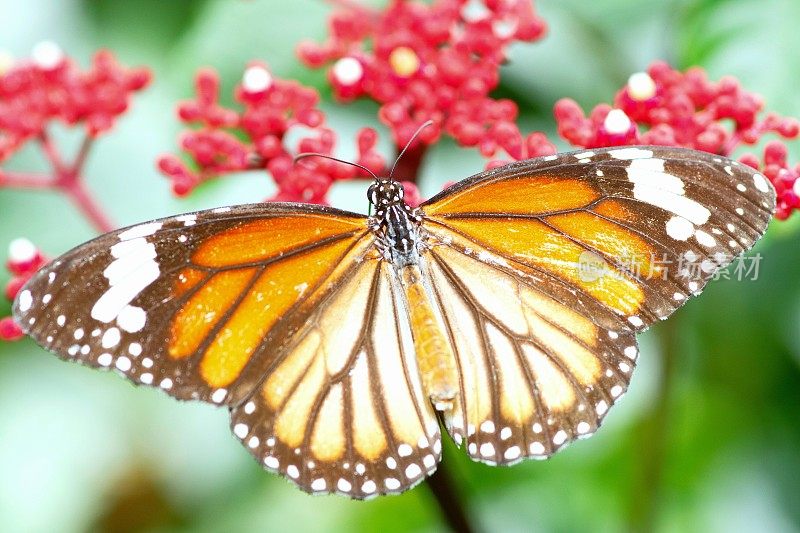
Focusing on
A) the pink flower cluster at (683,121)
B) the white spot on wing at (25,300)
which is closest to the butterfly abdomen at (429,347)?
the pink flower cluster at (683,121)

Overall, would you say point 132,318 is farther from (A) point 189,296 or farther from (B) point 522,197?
(B) point 522,197

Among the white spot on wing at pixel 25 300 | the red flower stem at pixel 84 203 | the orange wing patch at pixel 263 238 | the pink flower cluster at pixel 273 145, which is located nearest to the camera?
the white spot on wing at pixel 25 300

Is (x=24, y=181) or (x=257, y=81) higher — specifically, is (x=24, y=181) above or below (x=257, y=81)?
below

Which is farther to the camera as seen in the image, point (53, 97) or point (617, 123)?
point (53, 97)

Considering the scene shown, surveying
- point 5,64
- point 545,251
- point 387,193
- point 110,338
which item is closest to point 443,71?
point 387,193

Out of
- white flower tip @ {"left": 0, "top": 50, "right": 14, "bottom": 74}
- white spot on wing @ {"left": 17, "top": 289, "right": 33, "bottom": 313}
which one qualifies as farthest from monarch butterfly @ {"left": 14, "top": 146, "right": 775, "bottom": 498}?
white flower tip @ {"left": 0, "top": 50, "right": 14, "bottom": 74}

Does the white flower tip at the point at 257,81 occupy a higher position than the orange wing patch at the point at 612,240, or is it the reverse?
the white flower tip at the point at 257,81

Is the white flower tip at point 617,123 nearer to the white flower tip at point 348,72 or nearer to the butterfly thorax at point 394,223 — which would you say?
the butterfly thorax at point 394,223

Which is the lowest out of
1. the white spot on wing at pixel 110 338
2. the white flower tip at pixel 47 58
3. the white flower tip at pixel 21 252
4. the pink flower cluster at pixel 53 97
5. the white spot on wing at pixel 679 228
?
the white spot on wing at pixel 110 338
